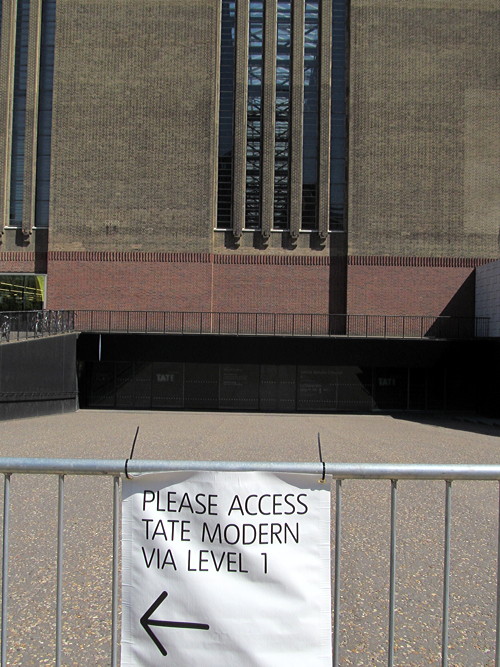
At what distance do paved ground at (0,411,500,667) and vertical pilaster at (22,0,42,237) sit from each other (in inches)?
623

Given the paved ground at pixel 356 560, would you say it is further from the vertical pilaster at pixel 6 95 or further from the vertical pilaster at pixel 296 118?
the vertical pilaster at pixel 6 95

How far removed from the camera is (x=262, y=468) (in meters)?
2.46

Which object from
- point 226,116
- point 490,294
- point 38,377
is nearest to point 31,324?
point 38,377

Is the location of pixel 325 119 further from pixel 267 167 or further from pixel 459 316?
pixel 459 316

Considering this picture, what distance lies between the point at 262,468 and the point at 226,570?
46 centimetres

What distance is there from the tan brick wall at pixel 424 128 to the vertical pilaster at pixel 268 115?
3597 millimetres

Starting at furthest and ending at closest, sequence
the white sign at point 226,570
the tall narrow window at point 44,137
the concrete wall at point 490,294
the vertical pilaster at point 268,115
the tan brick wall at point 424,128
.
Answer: the tall narrow window at point 44,137, the vertical pilaster at point 268,115, the tan brick wall at point 424,128, the concrete wall at point 490,294, the white sign at point 226,570

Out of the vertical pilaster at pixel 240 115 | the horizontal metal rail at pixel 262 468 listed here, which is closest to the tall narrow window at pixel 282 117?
the vertical pilaster at pixel 240 115

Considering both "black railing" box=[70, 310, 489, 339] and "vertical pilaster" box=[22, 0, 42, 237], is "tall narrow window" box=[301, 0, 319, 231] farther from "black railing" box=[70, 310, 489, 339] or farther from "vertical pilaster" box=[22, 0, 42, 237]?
"vertical pilaster" box=[22, 0, 42, 237]

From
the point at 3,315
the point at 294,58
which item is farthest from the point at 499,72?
the point at 3,315

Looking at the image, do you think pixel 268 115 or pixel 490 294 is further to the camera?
pixel 268 115

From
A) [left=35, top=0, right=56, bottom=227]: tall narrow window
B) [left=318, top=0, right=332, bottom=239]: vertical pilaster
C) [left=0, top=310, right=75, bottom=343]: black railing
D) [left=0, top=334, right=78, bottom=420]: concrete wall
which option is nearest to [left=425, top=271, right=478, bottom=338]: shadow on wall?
[left=318, top=0, right=332, bottom=239]: vertical pilaster

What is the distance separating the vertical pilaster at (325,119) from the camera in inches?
1027

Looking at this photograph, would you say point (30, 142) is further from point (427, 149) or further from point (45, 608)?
point (45, 608)
